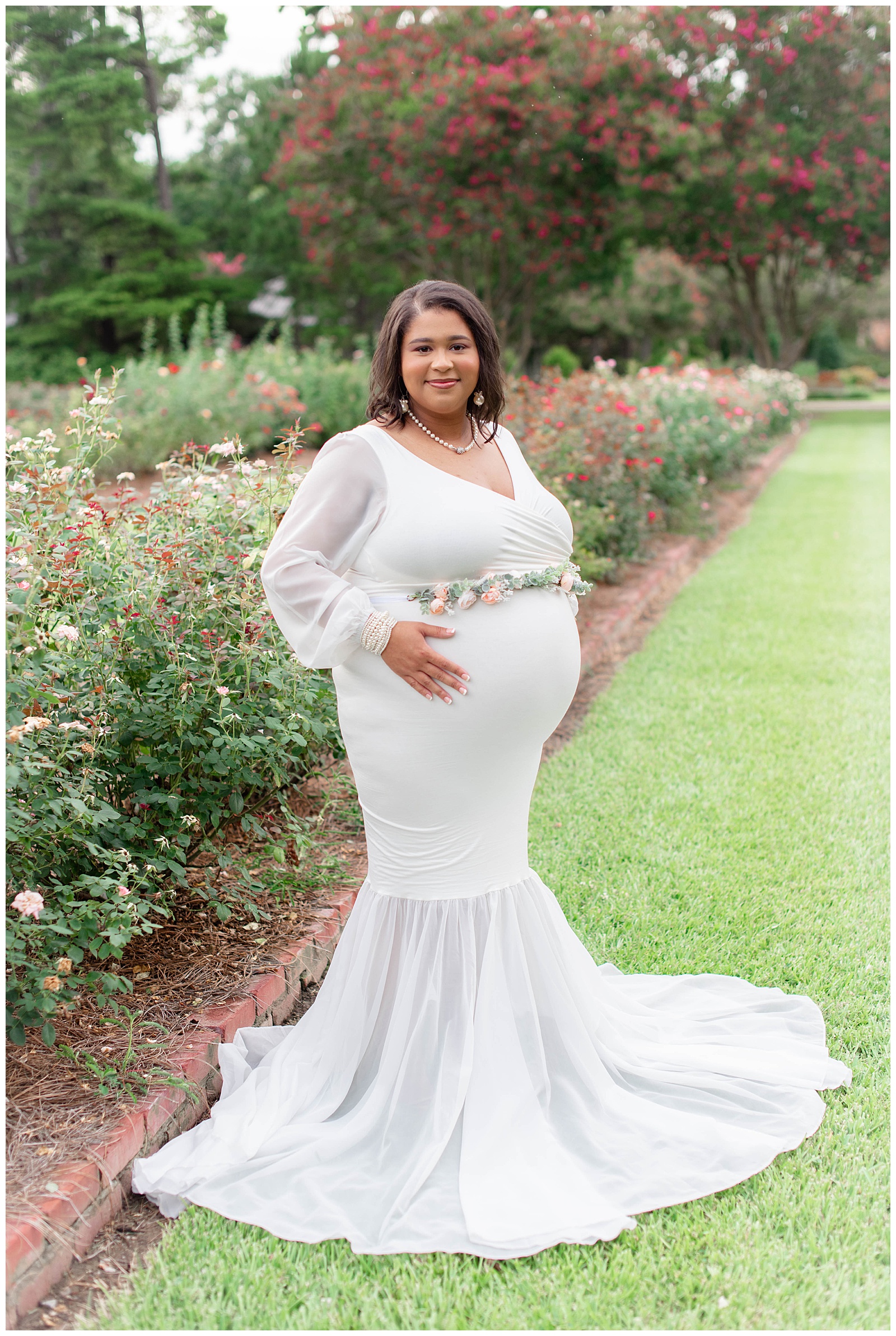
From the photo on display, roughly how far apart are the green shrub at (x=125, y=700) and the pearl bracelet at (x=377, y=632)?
2.37 feet

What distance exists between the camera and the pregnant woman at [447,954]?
2.40 meters

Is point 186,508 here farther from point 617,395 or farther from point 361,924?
point 617,395

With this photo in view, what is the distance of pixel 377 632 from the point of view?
240 centimetres

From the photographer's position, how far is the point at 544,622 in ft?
8.36

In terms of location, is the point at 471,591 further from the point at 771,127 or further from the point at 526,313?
the point at 771,127

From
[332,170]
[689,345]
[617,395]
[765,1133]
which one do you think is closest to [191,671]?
[765,1133]

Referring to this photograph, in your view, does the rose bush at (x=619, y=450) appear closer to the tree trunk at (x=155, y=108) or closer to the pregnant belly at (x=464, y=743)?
the pregnant belly at (x=464, y=743)

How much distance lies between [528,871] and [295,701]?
104 centimetres

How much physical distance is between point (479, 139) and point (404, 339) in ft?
55.7

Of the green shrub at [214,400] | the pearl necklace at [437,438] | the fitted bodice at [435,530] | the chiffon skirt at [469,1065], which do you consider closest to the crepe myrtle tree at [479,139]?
the green shrub at [214,400]

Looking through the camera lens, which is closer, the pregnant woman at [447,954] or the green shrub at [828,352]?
the pregnant woman at [447,954]

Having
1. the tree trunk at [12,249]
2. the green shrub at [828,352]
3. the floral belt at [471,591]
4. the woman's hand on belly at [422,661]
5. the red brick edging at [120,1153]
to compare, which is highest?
the tree trunk at [12,249]

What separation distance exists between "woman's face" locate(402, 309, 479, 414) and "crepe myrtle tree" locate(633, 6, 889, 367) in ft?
62.7

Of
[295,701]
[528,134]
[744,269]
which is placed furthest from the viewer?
[744,269]
